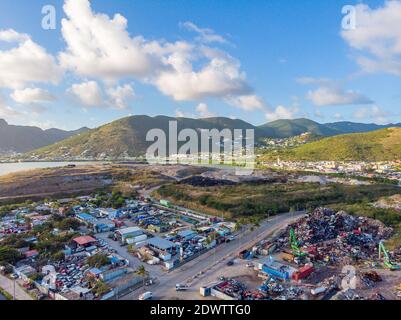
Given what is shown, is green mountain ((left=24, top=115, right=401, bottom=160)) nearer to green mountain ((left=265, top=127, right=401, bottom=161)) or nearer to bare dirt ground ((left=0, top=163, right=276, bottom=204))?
green mountain ((left=265, top=127, right=401, bottom=161))

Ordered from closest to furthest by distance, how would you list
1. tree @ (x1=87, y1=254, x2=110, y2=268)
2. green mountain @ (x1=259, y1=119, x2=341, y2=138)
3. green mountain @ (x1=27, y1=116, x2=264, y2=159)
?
tree @ (x1=87, y1=254, x2=110, y2=268) → green mountain @ (x1=27, y1=116, x2=264, y2=159) → green mountain @ (x1=259, y1=119, x2=341, y2=138)

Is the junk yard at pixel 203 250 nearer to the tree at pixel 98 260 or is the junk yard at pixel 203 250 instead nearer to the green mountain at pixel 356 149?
the tree at pixel 98 260

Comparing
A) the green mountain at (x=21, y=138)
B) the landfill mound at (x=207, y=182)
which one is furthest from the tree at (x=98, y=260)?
the green mountain at (x=21, y=138)

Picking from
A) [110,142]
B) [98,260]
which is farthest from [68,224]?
[110,142]

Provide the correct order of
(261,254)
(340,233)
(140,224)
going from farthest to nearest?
(140,224) → (340,233) → (261,254)

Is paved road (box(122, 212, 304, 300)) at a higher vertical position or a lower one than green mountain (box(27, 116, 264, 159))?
lower

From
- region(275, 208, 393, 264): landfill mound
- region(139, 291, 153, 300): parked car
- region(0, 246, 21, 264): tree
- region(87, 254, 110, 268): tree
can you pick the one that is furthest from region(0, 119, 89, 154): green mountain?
region(139, 291, 153, 300): parked car

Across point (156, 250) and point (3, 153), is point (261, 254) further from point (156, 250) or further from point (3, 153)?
point (3, 153)

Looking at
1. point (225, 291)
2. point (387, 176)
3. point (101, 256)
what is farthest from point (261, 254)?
point (387, 176)
